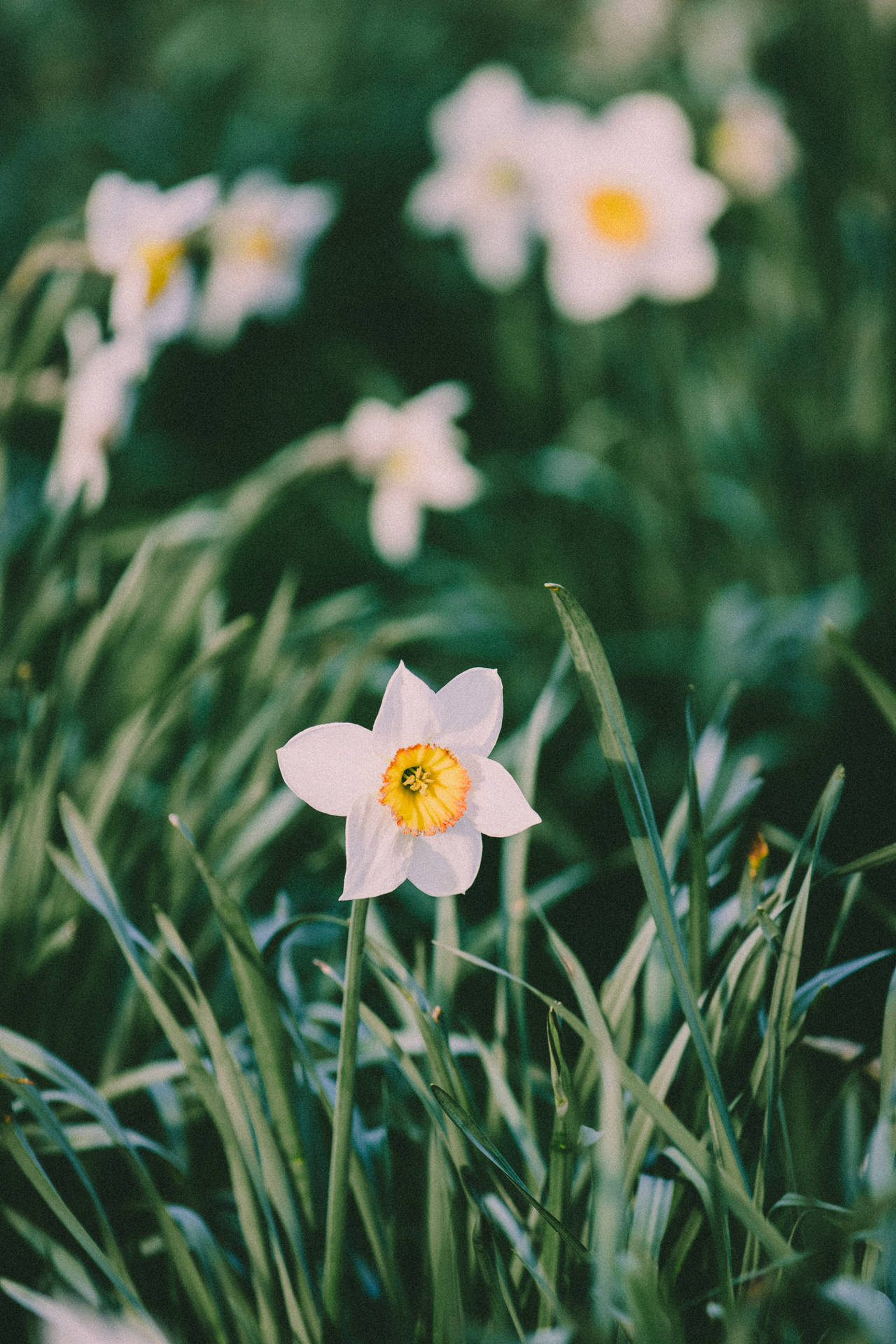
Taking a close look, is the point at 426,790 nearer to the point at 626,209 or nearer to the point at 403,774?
the point at 403,774

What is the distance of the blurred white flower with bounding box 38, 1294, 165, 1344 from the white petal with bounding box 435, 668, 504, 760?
37cm

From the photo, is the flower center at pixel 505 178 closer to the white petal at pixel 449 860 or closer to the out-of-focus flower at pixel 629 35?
the out-of-focus flower at pixel 629 35

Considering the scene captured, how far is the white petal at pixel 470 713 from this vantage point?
0.52 metres

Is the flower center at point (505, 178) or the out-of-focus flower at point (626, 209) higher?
the flower center at point (505, 178)

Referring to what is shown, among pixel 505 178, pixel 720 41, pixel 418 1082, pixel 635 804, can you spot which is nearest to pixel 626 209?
pixel 505 178

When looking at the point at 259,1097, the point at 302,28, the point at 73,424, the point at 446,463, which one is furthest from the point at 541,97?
the point at 259,1097

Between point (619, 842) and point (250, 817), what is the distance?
1.87 feet

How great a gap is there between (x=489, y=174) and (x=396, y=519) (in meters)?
0.84

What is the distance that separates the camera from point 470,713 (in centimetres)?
53

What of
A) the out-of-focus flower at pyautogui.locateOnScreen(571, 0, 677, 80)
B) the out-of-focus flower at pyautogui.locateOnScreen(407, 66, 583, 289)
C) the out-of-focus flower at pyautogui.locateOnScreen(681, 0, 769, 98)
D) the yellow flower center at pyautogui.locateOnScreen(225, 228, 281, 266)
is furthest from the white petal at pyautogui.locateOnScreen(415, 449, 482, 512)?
the out-of-focus flower at pyautogui.locateOnScreen(571, 0, 677, 80)

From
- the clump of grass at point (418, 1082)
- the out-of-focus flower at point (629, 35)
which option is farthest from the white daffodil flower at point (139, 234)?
the out-of-focus flower at point (629, 35)

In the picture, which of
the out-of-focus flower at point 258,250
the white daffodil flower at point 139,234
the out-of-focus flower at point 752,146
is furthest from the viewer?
A: the out-of-focus flower at point 752,146

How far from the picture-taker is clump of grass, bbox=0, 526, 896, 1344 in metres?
0.57

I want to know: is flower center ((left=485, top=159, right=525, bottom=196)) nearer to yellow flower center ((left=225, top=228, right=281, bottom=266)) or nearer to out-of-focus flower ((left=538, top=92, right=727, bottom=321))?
out-of-focus flower ((left=538, top=92, right=727, bottom=321))
